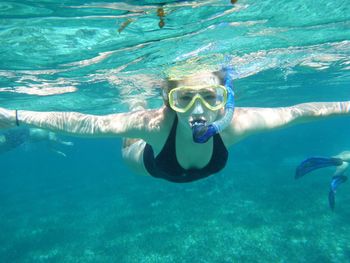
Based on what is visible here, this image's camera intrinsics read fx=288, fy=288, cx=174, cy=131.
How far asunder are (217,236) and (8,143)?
17457 mm

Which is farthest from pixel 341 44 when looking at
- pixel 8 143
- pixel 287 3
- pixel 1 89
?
pixel 8 143

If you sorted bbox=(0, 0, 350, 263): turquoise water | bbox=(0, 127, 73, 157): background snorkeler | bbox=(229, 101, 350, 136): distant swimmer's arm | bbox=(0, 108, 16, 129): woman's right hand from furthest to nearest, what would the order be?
bbox=(0, 127, 73, 157): background snorkeler → bbox=(0, 0, 350, 263): turquoise water → bbox=(229, 101, 350, 136): distant swimmer's arm → bbox=(0, 108, 16, 129): woman's right hand

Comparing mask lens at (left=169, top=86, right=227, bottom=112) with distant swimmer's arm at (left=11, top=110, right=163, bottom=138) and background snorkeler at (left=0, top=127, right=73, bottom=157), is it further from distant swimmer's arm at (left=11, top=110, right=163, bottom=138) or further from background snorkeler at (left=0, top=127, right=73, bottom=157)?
background snorkeler at (left=0, top=127, right=73, bottom=157)

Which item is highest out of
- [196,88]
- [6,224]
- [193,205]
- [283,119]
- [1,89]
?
[196,88]

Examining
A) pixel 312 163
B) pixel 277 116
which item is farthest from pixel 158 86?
pixel 277 116

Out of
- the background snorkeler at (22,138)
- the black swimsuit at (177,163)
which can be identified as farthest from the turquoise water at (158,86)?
the black swimsuit at (177,163)

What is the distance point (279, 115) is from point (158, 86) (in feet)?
45.2

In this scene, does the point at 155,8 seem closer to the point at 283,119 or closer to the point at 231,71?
the point at 283,119

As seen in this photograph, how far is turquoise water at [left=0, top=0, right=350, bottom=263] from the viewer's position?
8.29 meters

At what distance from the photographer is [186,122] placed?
5.32 meters

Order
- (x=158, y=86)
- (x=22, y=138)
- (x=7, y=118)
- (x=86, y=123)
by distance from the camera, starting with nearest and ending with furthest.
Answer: (x=7, y=118) → (x=86, y=123) → (x=158, y=86) → (x=22, y=138)

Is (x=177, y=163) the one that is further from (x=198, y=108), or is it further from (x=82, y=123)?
(x=82, y=123)

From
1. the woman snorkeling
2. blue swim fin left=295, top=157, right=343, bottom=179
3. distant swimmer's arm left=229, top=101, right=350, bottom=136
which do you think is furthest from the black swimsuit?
blue swim fin left=295, top=157, right=343, bottom=179

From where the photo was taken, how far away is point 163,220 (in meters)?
16.8
